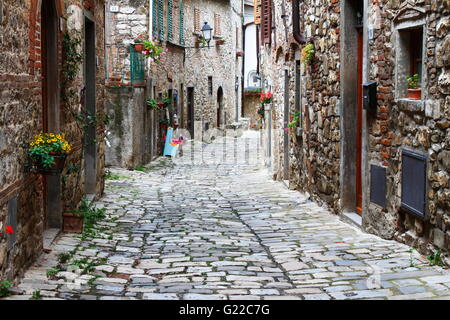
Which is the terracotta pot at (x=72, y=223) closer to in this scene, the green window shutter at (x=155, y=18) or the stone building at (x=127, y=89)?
the stone building at (x=127, y=89)

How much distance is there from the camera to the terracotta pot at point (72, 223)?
7.24 metres

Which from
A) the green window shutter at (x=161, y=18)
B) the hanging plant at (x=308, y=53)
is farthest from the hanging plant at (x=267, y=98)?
the hanging plant at (x=308, y=53)

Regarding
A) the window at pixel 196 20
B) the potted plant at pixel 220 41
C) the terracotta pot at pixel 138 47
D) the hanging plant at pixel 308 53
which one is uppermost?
the window at pixel 196 20

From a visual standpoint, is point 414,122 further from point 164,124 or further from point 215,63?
point 215,63

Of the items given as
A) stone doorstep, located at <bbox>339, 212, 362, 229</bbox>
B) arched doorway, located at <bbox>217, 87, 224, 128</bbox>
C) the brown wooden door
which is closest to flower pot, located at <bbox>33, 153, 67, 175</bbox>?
stone doorstep, located at <bbox>339, 212, 362, 229</bbox>

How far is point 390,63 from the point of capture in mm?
6559

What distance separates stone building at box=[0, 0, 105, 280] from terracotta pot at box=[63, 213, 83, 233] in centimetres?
8

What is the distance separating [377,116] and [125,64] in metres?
10.4

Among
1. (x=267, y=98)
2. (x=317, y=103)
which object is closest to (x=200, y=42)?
(x=267, y=98)

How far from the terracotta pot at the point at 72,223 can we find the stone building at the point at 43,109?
82mm

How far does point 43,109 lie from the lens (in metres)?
6.94

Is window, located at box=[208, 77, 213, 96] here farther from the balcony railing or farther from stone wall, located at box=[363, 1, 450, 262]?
stone wall, located at box=[363, 1, 450, 262]

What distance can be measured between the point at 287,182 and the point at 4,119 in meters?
8.28

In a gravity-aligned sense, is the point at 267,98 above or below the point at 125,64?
below
